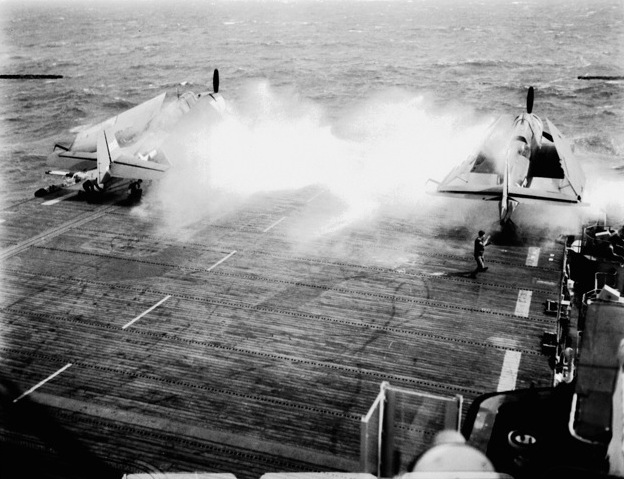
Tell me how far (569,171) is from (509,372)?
735 inches

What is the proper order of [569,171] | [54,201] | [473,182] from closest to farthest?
[473,182] < [569,171] < [54,201]

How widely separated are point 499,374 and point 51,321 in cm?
1545

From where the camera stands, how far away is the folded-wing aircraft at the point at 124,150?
3538cm

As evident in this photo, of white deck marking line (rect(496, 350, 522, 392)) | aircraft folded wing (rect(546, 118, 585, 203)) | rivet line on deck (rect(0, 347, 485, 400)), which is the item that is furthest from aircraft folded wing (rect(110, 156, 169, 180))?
white deck marking line (rect(496, 350, 522, 392))

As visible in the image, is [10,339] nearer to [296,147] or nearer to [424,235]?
[424,235]

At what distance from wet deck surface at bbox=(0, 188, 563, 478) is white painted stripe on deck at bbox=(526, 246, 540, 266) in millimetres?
140

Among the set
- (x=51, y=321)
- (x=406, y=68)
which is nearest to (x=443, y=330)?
(x=51, y=321)

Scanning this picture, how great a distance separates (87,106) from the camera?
8369cm

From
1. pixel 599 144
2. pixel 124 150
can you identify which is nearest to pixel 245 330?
pixel 124 150

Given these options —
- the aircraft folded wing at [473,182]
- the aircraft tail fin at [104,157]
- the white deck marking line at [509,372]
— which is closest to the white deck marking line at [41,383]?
the white deck marking line at [509,372]

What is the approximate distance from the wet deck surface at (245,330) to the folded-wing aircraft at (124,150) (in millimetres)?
3322

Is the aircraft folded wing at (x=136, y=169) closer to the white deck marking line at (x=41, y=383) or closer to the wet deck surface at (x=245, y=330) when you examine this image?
the wet deck surface at (x=245, y=330)

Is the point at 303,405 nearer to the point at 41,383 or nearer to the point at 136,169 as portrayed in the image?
the point at 41,383

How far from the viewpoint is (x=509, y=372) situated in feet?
63.0
